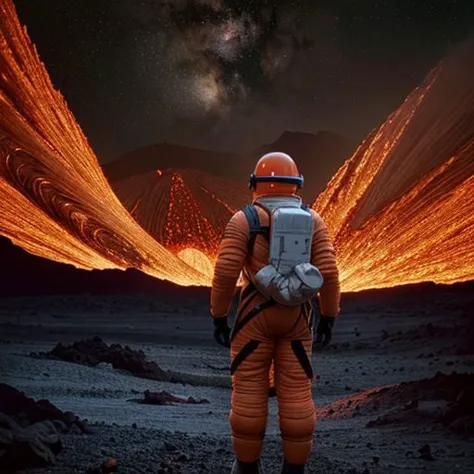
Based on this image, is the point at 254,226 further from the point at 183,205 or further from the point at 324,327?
the point at 183,205

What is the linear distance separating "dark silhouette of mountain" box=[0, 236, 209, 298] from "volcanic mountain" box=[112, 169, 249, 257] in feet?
5.98

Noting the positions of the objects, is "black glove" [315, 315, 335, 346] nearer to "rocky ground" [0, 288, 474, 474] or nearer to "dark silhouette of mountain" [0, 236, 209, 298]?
"rocky ground" [0, 288, 474, 474]

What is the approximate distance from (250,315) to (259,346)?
207mm

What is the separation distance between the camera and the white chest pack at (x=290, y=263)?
4.64 m

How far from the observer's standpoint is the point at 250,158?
62.3 meters

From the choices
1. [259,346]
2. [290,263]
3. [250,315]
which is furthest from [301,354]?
[290,263]

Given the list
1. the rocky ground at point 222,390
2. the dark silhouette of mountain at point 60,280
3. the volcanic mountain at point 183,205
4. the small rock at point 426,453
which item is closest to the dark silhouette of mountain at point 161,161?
the volcanic mountain at point 183,205

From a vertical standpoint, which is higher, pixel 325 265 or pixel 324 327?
pixel 325 265

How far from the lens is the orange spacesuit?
→ 4.83 metres

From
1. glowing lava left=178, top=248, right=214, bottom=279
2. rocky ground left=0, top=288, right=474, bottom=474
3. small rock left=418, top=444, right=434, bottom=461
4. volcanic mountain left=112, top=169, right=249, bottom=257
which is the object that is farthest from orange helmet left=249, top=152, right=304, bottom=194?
volcanic mountain left=112, top=169, right=249, bottom=257

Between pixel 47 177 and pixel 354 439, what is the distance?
66.1ft

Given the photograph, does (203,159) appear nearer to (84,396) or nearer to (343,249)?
(343,249)

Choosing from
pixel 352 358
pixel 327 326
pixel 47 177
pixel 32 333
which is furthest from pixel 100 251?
pixel 327 326

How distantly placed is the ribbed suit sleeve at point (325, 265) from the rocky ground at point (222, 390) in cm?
157
